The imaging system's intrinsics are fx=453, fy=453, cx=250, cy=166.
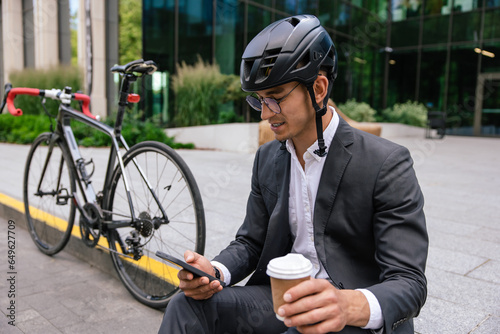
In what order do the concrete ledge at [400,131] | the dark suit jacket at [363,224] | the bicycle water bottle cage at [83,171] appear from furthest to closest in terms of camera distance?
the concrete ledge at [400,131], the bicycle water bottle cage at [83,171], the dark suit jacket at [363,224]

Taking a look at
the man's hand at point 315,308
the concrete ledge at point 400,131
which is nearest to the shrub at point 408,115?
the concrete ledge at point 400,131

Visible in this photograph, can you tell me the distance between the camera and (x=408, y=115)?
843 inches

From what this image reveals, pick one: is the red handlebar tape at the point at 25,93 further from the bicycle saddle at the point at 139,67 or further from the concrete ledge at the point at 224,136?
the concrete ledge at the point at 224,136

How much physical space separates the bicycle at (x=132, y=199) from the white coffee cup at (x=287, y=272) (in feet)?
5.00

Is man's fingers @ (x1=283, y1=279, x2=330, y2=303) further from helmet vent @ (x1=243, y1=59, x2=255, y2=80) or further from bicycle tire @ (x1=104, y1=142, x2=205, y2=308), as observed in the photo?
bicycle tire @ (x1=104, y1=142, x2=205, y2=308)

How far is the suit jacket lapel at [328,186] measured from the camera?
5.36 ft

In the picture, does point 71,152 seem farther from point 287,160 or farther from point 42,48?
point 42,48

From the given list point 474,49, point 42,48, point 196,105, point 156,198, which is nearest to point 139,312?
point 156,198

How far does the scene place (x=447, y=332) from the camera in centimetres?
235

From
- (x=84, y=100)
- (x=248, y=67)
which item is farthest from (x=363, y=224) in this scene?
(x=84, y=100)

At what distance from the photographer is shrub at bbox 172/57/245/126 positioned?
43.0ft

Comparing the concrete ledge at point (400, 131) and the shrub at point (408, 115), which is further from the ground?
the shrub at point (408, 115)

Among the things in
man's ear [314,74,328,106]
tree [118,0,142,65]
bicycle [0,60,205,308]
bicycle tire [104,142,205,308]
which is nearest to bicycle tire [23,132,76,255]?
bicycle [0,60,205,308]

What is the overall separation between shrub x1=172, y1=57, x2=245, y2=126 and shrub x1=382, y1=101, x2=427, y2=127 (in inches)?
443
